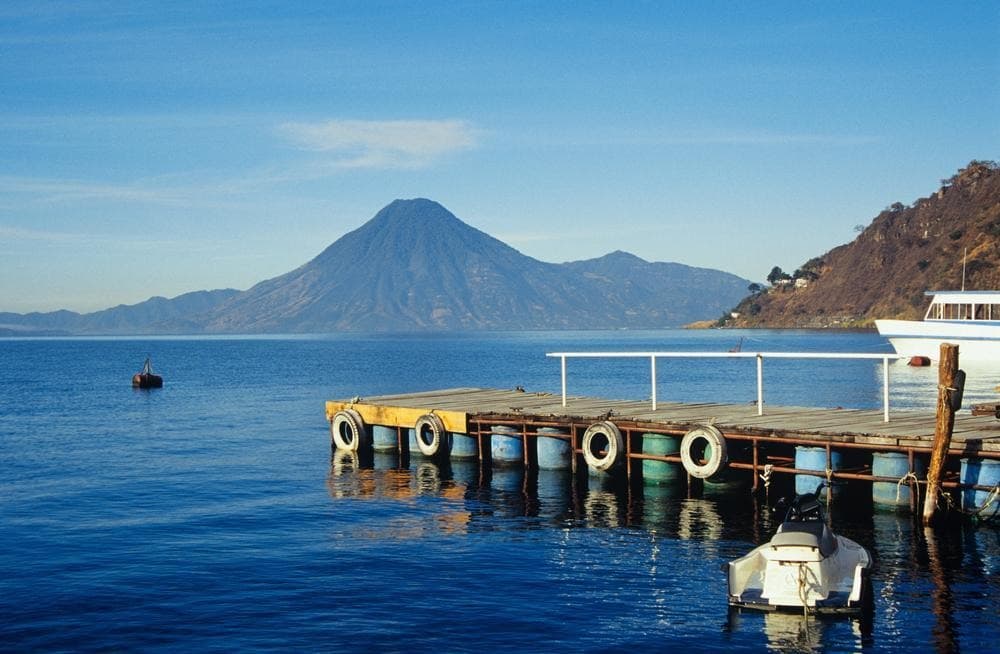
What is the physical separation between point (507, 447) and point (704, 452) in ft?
26.6

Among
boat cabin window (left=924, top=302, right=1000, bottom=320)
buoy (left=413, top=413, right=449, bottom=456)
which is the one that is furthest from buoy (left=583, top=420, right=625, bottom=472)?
boat cabin window (left=924, top=302, right=1000, bottom=320)

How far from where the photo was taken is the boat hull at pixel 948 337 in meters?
86.4

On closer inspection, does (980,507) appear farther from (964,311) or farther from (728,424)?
(964,311)

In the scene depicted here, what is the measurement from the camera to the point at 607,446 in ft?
Result: 105

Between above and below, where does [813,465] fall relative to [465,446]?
above

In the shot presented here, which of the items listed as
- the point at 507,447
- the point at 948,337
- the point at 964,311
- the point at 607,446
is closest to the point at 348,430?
the point at 507,447

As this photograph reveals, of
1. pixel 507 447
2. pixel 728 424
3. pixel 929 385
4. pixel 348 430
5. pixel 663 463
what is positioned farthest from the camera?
pixel 929 385

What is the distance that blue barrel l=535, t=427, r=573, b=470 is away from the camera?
1328 inches

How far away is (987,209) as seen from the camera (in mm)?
199125

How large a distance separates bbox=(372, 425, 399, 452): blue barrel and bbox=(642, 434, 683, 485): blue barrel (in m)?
11.8

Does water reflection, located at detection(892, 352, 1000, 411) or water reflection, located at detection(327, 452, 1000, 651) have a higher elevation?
water reflection, located at detection(892, 352, 1000, 411)

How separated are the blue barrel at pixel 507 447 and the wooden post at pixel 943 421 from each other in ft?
46.4

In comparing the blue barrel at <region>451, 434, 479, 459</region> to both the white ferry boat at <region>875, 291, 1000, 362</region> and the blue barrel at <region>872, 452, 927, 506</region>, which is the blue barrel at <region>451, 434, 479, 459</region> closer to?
the blue barrel at <region>872, 452, 927, 506</region>

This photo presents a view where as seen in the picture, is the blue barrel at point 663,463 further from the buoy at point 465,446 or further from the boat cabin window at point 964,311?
the boat cabin window at point 964,311
